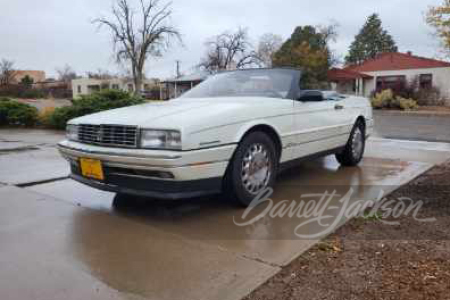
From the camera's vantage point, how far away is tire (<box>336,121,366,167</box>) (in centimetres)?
545

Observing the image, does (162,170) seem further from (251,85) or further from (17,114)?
(17,114)

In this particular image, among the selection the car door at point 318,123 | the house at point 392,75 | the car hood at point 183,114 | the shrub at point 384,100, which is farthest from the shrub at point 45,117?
the house at point 392,75

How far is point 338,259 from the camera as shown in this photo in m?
2.60

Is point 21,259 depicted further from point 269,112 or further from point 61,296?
point 269,112

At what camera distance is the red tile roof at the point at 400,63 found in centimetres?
3042

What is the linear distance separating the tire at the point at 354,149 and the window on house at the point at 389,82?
84.7 feet

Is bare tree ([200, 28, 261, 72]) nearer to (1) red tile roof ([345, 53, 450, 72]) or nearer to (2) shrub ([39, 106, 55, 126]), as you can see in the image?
(1) red tile roof ([345, 53, 450, 72])

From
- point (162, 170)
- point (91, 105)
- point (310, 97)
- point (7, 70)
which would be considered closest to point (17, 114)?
point (91, 105)

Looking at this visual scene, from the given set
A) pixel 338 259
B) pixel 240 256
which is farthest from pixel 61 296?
pixel 338 259

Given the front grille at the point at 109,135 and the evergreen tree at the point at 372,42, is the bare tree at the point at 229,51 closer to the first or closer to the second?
the evergreen tree at the point at 372,42

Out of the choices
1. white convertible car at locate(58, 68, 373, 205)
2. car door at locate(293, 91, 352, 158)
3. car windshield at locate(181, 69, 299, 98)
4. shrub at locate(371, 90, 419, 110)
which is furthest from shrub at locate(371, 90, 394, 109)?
car windshield at locate(181, 69, 299, 98)

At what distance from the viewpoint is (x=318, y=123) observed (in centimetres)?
452

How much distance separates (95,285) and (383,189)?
326 centimetres

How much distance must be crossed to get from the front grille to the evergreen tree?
61.0 metres
